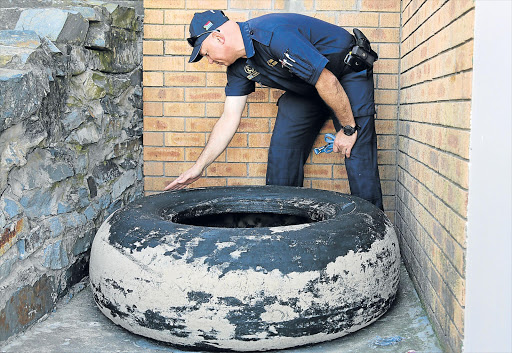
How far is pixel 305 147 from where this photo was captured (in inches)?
124

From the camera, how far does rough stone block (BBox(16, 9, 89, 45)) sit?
235cm

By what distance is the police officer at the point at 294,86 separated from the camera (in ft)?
8.25

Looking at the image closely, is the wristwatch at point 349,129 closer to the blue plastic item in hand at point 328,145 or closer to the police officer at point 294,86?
the police officer at point 294,86

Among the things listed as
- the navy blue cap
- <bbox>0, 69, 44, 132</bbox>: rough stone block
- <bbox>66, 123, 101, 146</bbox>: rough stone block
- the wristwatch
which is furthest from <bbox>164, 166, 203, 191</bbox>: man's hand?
<bbox>0, 69, 44, 132</bbox>: rough stone block

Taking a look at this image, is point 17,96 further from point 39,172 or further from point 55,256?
point 55,256

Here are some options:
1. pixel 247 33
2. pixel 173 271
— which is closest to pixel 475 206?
pixel 173 271

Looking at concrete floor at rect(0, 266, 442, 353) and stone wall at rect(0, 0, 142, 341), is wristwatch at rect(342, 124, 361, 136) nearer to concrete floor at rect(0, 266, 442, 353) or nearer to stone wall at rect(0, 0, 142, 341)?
concrete floor at rect(0, 266, 442, 353)

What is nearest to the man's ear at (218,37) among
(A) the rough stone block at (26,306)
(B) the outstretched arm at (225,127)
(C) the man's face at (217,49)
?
(C) the man's face at (217,49)

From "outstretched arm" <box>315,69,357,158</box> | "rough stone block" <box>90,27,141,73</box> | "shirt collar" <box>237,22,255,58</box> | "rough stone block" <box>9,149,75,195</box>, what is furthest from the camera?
"rough stone block" <box>90,27,141,73</box>

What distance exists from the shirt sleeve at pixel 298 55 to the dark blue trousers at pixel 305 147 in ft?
1.72

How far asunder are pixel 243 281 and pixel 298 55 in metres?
1.12

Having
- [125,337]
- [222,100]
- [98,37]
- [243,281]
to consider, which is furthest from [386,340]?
[98,37]

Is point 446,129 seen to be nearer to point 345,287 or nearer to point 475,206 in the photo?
point 475,206

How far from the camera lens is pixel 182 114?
3.35m
